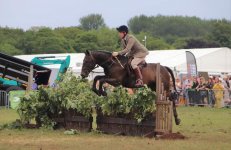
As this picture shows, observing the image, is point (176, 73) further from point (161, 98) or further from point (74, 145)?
point (74, 145)

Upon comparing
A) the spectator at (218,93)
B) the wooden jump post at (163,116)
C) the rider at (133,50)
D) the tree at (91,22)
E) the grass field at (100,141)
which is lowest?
the grass field at (100,141)

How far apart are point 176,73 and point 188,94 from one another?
5.25 m

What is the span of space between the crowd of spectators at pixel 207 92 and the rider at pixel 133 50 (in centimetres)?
1751

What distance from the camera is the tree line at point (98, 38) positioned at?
10339 cm

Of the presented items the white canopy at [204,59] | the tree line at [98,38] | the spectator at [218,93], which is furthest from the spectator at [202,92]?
the tree line at [98,38]

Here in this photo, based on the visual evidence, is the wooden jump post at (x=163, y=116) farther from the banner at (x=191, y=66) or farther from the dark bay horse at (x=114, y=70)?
the banner at (x=191, y=66)

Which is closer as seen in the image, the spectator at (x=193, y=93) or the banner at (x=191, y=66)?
the spectator at (x=193, y=93)

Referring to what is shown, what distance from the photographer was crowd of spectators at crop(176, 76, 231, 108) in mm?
33656

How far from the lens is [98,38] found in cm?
11200

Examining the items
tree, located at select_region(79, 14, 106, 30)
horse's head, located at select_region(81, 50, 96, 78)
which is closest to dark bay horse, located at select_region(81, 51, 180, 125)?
horse's head, located at select_region(81, 50, 96, 78)

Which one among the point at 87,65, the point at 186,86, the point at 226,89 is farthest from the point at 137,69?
the point at 186,86

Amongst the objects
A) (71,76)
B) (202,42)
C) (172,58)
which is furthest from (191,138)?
(202,42)

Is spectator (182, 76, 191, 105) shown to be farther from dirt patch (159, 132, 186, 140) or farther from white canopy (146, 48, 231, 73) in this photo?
dirt patch (159, 132, 186, 140)

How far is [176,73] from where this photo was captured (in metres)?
40.7
